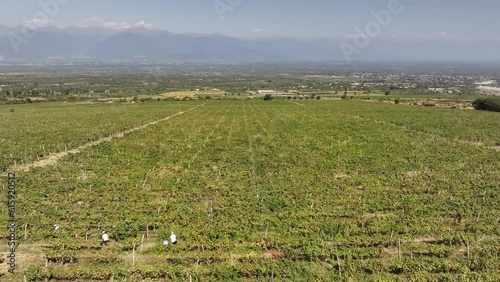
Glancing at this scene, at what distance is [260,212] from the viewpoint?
13.5m

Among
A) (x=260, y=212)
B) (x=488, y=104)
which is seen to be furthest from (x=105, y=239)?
(x=488, y=104)

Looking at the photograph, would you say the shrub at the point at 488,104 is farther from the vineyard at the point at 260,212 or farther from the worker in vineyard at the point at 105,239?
the worker in vineyard at the point at 105,239

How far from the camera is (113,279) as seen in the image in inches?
354

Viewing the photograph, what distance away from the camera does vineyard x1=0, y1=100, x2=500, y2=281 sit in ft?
31.6

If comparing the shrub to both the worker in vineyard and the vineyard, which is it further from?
the worker in vineyard

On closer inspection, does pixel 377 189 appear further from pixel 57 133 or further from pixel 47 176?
pixel 57 133

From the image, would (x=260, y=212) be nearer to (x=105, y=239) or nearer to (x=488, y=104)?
(x=105, y=239)

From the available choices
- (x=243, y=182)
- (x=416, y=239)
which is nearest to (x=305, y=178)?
(x=243, y=182)

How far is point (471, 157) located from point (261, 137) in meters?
16.6

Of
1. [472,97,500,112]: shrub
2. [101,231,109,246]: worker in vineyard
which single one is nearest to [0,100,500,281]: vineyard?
[101,231,109,246]: worker in vineyard

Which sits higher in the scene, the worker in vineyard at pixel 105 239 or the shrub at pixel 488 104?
the shrub at pixel 488 104

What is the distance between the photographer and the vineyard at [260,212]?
962 centimetres

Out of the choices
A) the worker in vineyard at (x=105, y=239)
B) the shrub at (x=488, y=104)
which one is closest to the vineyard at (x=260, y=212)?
the worker in vineyard at (x=105, y=239)

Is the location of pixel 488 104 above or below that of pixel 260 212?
above
